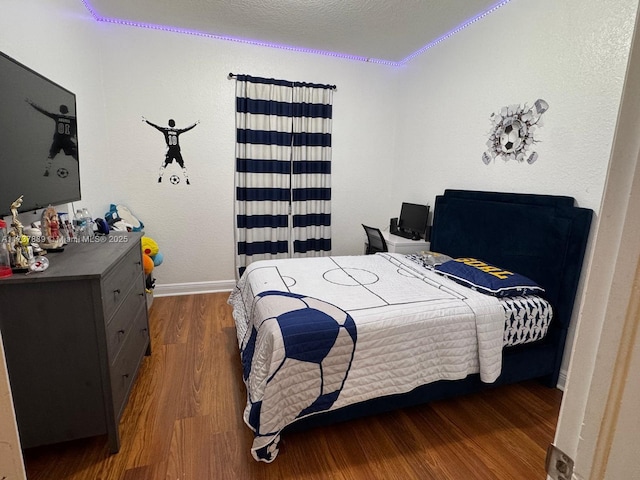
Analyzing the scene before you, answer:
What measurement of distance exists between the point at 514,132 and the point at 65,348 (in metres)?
3.05

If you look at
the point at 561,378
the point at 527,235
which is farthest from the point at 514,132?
the point at 561,378

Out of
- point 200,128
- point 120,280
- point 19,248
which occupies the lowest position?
point 120,280

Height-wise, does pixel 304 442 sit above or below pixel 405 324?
below

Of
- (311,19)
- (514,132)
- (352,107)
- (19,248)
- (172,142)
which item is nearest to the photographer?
(19,248)

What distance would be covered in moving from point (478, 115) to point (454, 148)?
350mm

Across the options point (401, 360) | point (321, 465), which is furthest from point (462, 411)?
point (321, 465)

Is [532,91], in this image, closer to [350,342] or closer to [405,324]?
[405,324]

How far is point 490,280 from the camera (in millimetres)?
2094

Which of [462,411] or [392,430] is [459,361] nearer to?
[462,411]

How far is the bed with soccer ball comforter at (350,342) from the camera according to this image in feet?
4.88

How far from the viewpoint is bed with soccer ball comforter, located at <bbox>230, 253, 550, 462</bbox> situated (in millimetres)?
1486

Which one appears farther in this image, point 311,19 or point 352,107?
point 352,107

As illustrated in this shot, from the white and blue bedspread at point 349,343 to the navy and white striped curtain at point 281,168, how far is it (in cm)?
161

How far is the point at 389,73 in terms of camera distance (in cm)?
385
